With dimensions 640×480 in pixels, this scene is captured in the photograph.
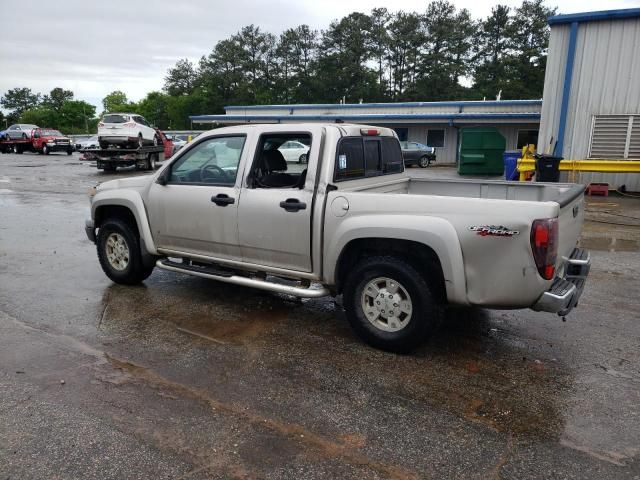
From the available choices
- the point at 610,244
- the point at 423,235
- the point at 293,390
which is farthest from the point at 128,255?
the point at 610,244

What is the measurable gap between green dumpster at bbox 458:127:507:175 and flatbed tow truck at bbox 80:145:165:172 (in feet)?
46.1

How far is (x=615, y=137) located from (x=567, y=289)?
13.6m

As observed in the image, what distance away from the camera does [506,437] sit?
318 centimetres

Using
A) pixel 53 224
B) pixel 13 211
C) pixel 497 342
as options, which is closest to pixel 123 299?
pixel 497 342

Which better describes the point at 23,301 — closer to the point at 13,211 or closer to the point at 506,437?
the point at 506,437

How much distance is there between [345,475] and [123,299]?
378 centimetres

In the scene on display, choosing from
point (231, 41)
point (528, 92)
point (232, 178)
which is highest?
point (231, 41)

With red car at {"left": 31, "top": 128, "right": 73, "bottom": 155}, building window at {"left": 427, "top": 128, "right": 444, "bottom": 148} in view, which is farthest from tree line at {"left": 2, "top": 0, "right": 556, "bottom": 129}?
red car at {"left": 31, "top": 128, "right": 73, "bottom": 155}

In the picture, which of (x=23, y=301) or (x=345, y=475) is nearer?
(x=345, y=475)

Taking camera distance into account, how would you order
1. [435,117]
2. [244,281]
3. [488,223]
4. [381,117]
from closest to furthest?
[488,223], [244,281], [435,117], [381,117]

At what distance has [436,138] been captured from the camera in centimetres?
3356

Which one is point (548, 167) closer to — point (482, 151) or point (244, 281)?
point (482, 151)

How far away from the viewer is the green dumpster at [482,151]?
2233 cm

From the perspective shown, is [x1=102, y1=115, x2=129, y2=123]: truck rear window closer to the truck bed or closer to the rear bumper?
the truck bed
